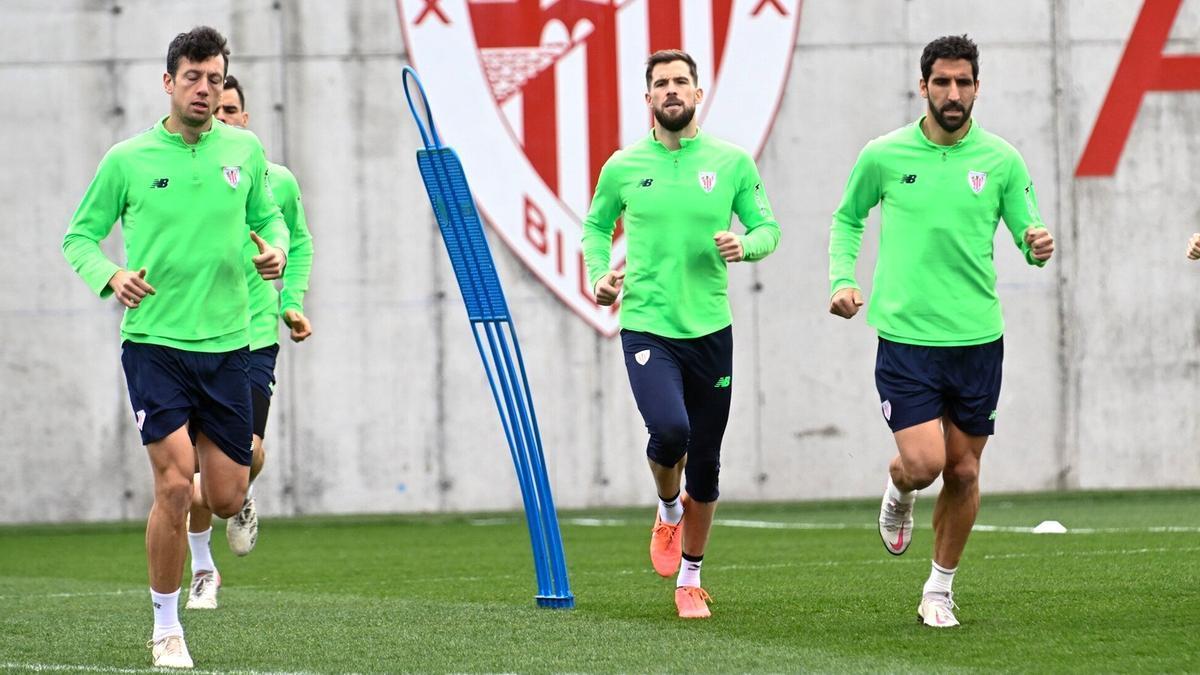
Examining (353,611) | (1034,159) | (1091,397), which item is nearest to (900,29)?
(1034,159)

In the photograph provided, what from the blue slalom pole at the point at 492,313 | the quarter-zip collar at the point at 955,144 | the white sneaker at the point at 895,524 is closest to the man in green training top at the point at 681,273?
the blue slalom pole at the point at 492,313

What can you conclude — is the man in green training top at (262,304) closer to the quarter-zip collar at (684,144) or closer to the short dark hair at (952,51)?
the quarter-zip collar at (684,144)

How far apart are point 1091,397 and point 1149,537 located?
16.4ft

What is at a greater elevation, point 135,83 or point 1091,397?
point 135,83

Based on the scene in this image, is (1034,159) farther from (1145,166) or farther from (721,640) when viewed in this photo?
(721,640)

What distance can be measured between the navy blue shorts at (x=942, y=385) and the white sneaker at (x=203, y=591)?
328 cm

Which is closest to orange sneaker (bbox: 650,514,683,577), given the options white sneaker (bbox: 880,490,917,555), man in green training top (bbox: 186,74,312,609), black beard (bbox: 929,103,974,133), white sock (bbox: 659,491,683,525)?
white sock (bbox: 659,491,683,525)

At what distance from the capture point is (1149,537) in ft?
34.7

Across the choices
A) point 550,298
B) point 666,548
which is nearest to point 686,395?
point 666,548

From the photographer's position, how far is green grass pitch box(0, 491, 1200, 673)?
6000 millimetres

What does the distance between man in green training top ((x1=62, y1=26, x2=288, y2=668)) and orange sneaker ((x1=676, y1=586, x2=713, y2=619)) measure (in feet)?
6.41

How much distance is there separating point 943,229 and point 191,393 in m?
2.75

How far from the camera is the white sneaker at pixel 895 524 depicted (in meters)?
7.64

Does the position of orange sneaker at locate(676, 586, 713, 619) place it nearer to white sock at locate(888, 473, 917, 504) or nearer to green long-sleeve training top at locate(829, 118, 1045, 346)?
white sock at locate(888, 473, 917, 504)
